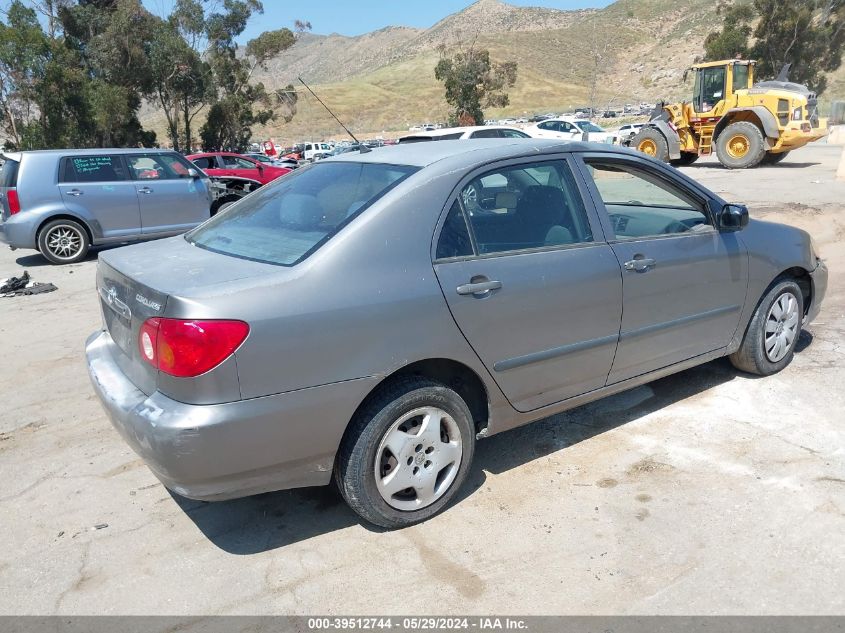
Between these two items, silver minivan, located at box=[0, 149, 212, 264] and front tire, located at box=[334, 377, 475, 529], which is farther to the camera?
silver minivan, located at box=[0, 149, 212, 264]

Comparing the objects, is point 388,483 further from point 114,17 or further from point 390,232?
point 114,17

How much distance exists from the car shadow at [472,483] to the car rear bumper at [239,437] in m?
0.43

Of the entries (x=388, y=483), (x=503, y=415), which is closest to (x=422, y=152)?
(x=503, y=415)

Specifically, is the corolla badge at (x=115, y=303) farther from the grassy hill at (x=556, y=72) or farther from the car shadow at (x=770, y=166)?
the grassy hill at (x=556, y=72)

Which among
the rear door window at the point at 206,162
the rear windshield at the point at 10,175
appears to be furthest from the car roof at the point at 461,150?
the rear door window at the point at 206,162

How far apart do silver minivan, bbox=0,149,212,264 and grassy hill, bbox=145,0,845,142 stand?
69.0m

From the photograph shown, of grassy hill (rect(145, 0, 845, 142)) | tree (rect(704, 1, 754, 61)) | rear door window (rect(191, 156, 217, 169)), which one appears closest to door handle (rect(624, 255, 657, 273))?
rear door window (rect(191, 156, 217, 169))

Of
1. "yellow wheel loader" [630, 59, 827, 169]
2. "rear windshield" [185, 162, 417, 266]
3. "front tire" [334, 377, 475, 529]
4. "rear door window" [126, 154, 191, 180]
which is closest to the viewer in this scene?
"front tire" [334, 377, 475, 529]

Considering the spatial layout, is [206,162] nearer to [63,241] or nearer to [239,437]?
[63,241]

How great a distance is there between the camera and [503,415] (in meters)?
3.47

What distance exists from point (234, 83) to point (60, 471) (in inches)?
1644

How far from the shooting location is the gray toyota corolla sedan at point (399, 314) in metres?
2.71

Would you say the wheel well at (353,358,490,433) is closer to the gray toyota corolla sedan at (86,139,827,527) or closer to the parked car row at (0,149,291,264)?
the gray toyota corolla sedan at (86,139,827,527)

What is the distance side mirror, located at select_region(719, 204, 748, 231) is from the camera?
4230 millimetres
